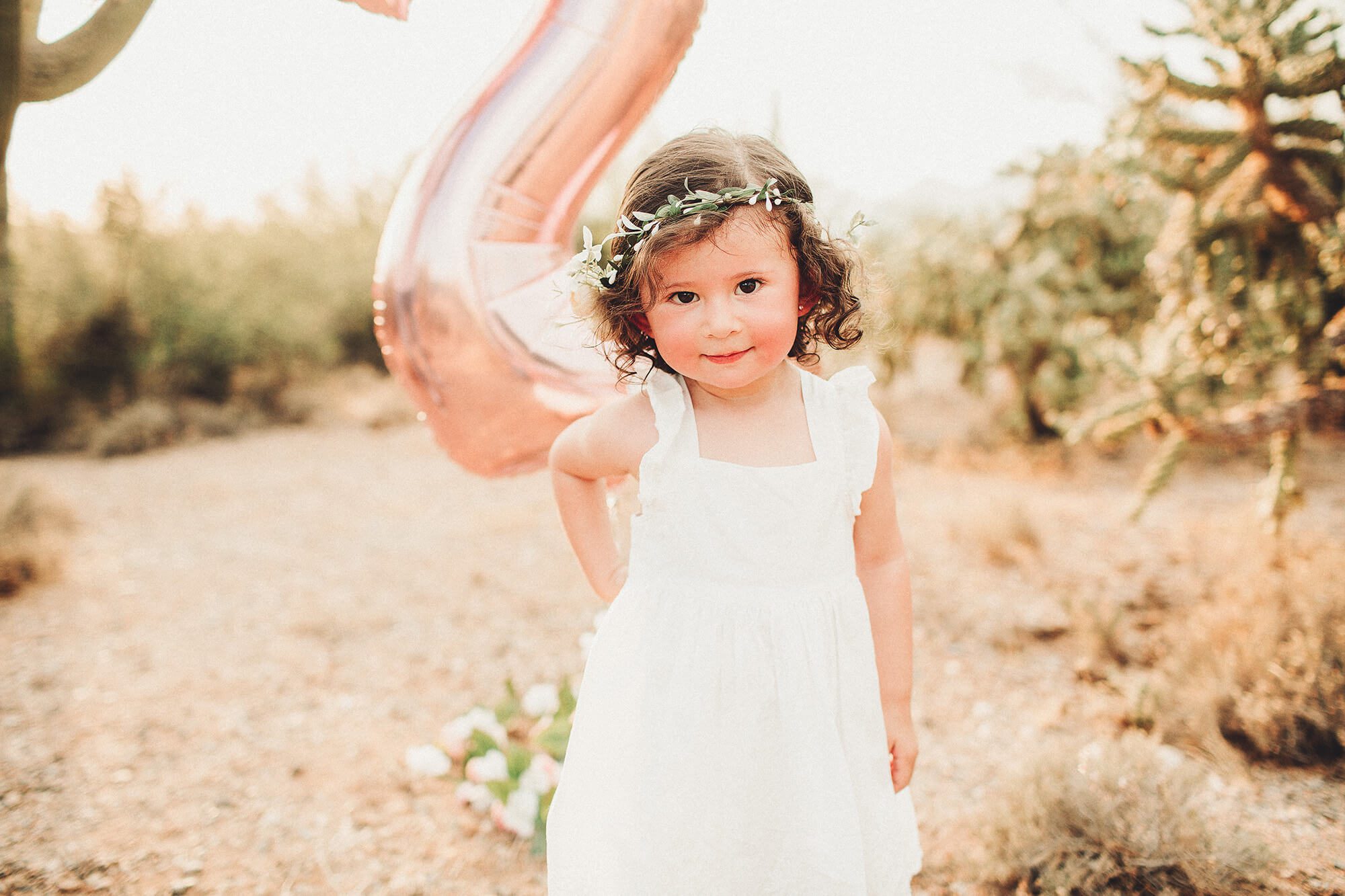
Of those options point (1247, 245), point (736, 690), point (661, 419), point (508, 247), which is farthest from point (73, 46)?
point (1247, 245)

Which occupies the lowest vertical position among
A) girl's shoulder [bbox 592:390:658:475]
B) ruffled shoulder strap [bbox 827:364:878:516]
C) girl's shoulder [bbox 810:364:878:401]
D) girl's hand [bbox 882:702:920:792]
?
girl's hand [bbox 882:702:920:792]

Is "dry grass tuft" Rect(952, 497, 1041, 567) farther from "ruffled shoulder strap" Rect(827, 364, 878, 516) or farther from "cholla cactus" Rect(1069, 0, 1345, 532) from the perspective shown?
"ruffled shoulder strap" Rect(827, 364, 878, 516)

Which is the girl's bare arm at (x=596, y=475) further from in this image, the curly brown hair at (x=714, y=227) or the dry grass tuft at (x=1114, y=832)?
the dry grass tuft at (x=1114, y=832)

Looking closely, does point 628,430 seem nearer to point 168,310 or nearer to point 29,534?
point 29,534

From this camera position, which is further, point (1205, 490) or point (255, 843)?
point (1205, 490)

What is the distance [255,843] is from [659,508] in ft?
5.83

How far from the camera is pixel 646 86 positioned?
174 centimetres

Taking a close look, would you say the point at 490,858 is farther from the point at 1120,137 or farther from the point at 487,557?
the point at 1120,137

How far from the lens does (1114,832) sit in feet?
6.22

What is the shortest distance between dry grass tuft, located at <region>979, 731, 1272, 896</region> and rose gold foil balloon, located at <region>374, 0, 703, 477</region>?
1514 mm

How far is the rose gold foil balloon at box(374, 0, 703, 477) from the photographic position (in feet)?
5.37

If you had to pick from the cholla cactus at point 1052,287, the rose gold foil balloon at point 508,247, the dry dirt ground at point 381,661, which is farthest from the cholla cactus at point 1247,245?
the rose gold foil balloon at point 508,247

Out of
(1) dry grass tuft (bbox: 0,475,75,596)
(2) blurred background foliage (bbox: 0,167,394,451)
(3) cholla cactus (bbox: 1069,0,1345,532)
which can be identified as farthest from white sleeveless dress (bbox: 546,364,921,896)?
(2) blurred background foliage (bbox: 0,167,394,451)

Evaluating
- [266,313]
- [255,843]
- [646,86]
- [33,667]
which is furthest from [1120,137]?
[266,313]
